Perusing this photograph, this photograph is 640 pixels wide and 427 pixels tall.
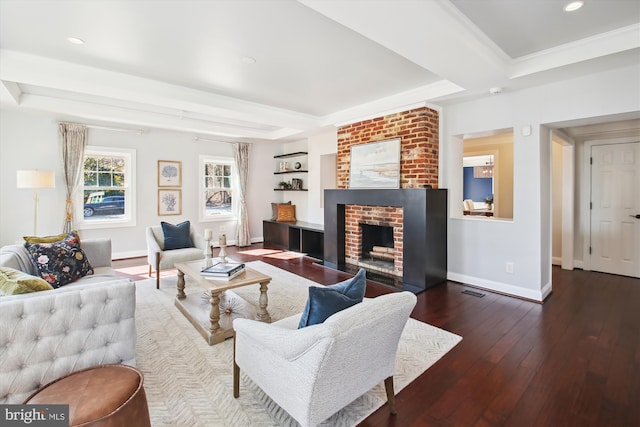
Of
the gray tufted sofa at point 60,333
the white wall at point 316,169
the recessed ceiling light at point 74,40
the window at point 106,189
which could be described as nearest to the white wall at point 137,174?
the window at point 106,189

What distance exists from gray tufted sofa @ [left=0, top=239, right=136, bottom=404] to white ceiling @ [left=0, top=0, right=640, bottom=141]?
2.04 metres

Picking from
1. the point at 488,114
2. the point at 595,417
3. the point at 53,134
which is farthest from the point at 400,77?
the point at 53,134

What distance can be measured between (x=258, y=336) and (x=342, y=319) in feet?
1.67

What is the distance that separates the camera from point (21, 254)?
2.72 m

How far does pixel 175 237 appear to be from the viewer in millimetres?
4504

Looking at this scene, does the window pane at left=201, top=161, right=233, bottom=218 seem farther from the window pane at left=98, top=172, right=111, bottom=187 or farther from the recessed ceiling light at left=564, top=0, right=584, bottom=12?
the recessed ceiling light at left=564, top=0, right=584, bottom=12

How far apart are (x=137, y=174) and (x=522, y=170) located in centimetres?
630

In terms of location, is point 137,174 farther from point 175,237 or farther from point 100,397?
point 100,397

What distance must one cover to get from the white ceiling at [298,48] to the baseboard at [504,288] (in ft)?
7.80

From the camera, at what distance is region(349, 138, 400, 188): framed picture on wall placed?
4473 millimetres

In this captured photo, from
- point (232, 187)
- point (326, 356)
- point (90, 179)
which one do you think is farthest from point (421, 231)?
point (90, 179)

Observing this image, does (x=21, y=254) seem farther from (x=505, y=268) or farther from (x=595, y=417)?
(x=505, y=268)

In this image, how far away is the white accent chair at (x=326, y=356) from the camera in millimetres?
1329

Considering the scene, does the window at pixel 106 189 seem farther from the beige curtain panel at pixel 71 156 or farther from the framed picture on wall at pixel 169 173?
the framed picture on wall at pixel 169 173
